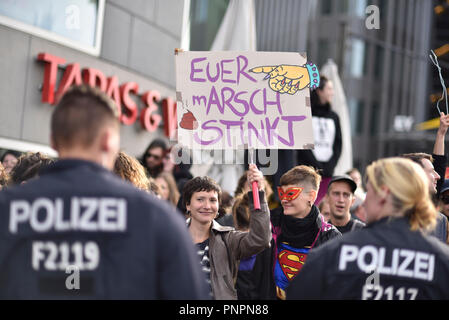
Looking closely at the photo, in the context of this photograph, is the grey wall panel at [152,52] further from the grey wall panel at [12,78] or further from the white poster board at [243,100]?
the white poster board at [243,100]

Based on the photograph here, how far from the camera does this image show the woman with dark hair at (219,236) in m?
4.44

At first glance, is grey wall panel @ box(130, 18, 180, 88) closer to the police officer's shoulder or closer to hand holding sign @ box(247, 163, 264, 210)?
hand holding sign @ box(247, 163, 264, 210)

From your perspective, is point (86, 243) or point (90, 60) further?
point (90, 60)

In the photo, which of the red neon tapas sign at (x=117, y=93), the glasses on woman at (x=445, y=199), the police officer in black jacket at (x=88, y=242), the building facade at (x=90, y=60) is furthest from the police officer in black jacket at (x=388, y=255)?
the building facade at (x=90, y=60)

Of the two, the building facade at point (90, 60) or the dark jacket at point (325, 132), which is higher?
the building facade at point (90, 60)

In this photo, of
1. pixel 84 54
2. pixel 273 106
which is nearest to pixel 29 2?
pixel 84 54

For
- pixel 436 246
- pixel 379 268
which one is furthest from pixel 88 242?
pixel 436 246

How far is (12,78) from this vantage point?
9.04 meters

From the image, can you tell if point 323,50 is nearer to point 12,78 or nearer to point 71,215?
point 12,78

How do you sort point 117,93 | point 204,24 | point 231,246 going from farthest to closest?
point 204,24 → point 117,93 → point 231,246

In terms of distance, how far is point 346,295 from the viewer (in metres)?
2.92

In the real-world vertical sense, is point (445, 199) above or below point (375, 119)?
below

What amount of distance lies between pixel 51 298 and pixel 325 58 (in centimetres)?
3194

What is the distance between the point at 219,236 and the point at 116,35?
22.9 ft
